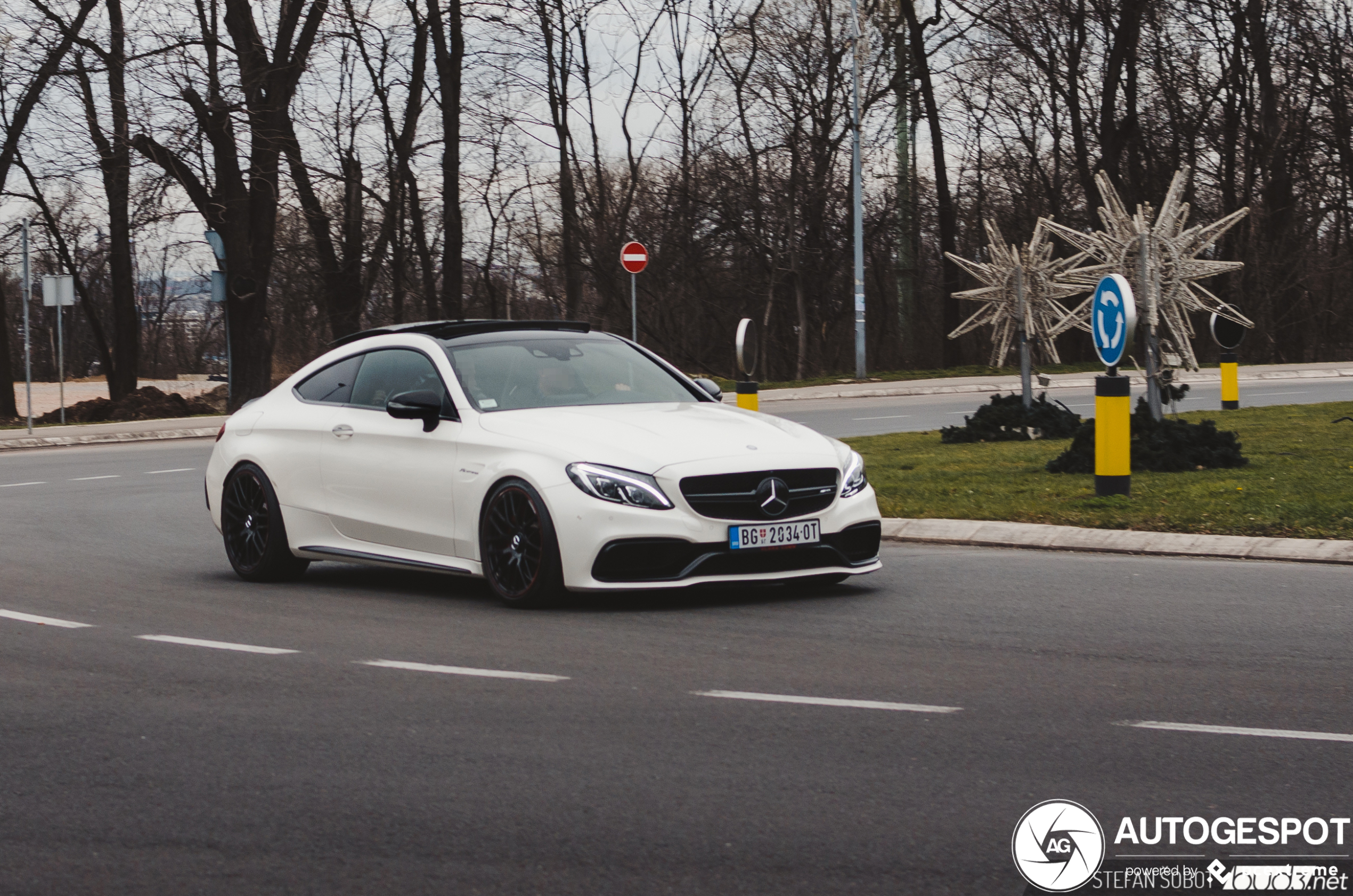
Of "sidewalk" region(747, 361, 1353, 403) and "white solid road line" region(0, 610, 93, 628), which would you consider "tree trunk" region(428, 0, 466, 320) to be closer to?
"sidewalk" region(747, 361, 1353, 403)

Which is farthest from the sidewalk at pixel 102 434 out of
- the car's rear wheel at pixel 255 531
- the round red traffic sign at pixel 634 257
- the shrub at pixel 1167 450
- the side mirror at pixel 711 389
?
the side mirror at pixel 711 389

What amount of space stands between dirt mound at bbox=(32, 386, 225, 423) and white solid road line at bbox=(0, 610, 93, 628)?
2464 cm

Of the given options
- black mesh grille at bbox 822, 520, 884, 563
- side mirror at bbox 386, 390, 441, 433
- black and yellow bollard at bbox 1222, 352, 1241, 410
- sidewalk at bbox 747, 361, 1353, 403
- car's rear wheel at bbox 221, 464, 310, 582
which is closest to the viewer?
black mesh grille at bbox 822, 520, 884, 563

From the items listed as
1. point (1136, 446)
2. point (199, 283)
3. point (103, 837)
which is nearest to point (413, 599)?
point (103, 837)

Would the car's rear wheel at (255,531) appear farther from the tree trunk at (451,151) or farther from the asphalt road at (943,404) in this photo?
the tree trunk at (451,151)

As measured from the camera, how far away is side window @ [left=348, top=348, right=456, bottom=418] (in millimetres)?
10055

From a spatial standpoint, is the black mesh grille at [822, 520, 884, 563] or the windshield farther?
the windshield

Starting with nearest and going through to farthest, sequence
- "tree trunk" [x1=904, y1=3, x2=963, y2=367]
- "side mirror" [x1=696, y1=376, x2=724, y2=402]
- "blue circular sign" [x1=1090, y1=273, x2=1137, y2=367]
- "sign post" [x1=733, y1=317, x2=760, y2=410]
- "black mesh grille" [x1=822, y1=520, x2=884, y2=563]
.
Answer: "black mesh grille" [x1=822, y1=520, x2=884, y2=563] < "side mirror" [x1=696, y1=376, x2=724, y2=402] < "blue circular sign" [x1=1090, y1=273, x2=1137, y2=367] < "sign post" [x1=733, y1=317, x2=760, y2=410] < "tree trunk" [x1=904, y1=3, x2=963, y2=367]

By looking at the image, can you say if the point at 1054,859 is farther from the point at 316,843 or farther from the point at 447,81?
the point at 447,81

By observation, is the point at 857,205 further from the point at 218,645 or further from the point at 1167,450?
the point at 218,645

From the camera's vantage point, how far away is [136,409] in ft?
111

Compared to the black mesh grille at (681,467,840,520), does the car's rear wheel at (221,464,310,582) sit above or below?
below

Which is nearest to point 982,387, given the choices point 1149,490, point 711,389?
point 1149,490

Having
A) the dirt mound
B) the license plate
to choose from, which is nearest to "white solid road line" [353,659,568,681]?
the license plate
